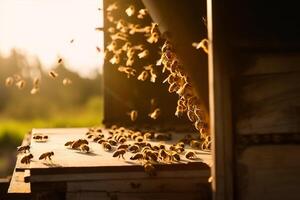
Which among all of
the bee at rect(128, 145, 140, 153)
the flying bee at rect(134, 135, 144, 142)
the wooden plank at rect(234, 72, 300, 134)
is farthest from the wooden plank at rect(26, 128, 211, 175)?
the wooden plank at rect(234, 72, 300, 134)

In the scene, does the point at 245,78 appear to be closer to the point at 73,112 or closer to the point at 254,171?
the point at 254,171

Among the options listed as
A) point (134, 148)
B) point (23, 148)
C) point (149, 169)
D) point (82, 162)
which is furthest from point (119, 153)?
point (23, 148)

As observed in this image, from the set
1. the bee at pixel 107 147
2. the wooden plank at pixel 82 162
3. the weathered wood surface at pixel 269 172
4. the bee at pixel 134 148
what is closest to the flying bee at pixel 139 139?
the wooden plank at pixel 82 162

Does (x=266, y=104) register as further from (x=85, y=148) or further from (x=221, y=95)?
(x=85, y=148)

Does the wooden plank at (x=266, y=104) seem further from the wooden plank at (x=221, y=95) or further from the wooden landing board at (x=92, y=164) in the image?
the wooden landing board at (x=92, y=164)

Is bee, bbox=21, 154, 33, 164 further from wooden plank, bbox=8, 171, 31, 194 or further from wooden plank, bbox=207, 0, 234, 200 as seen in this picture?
wooden plank, bbox=207, 0, 234, 200

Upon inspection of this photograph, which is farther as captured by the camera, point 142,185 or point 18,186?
point 18,186
